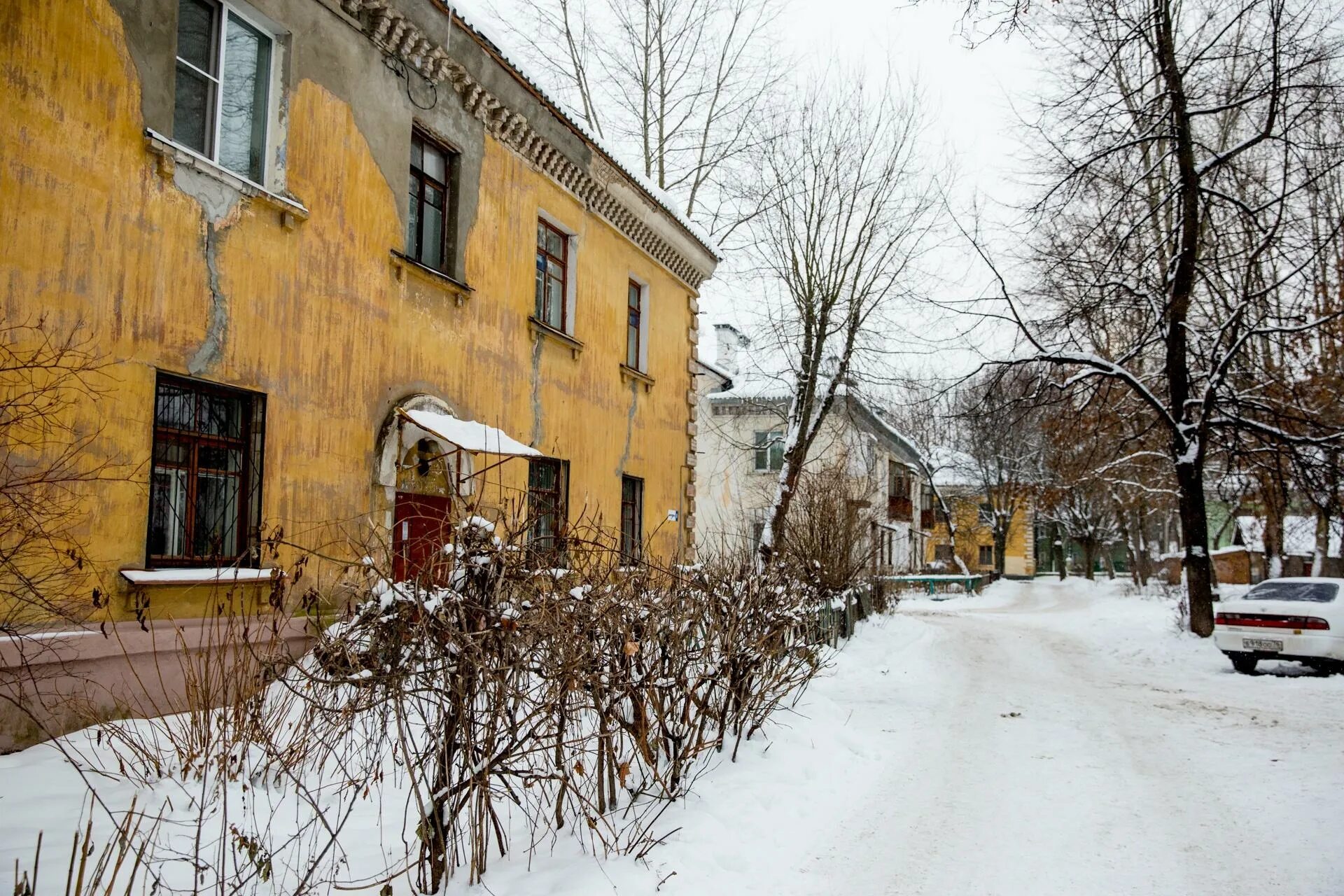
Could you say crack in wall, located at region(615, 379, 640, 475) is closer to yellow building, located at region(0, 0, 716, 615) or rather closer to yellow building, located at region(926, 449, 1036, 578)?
yellow building, located at region(0, 0, 716, 615)

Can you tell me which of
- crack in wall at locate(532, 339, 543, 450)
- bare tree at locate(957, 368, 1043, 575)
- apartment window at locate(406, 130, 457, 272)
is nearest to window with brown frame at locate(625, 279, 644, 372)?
crack in wall at locate(532, 339, 543, 450)

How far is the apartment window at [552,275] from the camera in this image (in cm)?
1292

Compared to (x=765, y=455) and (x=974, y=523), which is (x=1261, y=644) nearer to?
(x=765, y=455)

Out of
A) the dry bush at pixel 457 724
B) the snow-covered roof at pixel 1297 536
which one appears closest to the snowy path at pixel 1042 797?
the dry bush at pixel 457 724

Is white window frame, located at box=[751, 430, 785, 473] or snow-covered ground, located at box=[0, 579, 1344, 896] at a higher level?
white window frame, located at box=[751, 430, 785, 473]

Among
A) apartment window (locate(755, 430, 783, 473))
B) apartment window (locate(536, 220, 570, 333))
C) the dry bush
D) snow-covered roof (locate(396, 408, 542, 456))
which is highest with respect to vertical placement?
apartment window (locate(536, 220, 570, 333))

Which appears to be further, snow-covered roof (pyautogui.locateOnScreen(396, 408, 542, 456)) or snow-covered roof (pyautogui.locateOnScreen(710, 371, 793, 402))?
snow-covered roof (pyautogui.locateOnScreen(710, 371, 793, 402))

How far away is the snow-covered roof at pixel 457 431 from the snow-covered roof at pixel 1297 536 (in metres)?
21.1

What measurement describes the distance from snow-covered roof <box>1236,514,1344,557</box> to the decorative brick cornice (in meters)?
17.9

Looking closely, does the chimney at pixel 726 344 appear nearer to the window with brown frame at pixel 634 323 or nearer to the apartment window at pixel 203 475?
the window with brown frame at pixel 634 323

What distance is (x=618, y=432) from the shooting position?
1502cm

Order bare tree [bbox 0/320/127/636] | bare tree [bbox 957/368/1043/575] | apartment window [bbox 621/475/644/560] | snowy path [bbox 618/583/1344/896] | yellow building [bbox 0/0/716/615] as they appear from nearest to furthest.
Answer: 1. snowy path [bbox 618/583/1344/896]
2. bare tree [bbox 0/320/127/636]
3. yellow building [bbox 0/0/716/615]
4. apartment window [bbox 621/475/644/560]
5. bare tree [bbox 957/368/1043/575]

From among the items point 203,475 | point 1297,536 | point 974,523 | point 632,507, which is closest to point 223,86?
point 203,475

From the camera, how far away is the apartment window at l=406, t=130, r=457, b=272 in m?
10.3
